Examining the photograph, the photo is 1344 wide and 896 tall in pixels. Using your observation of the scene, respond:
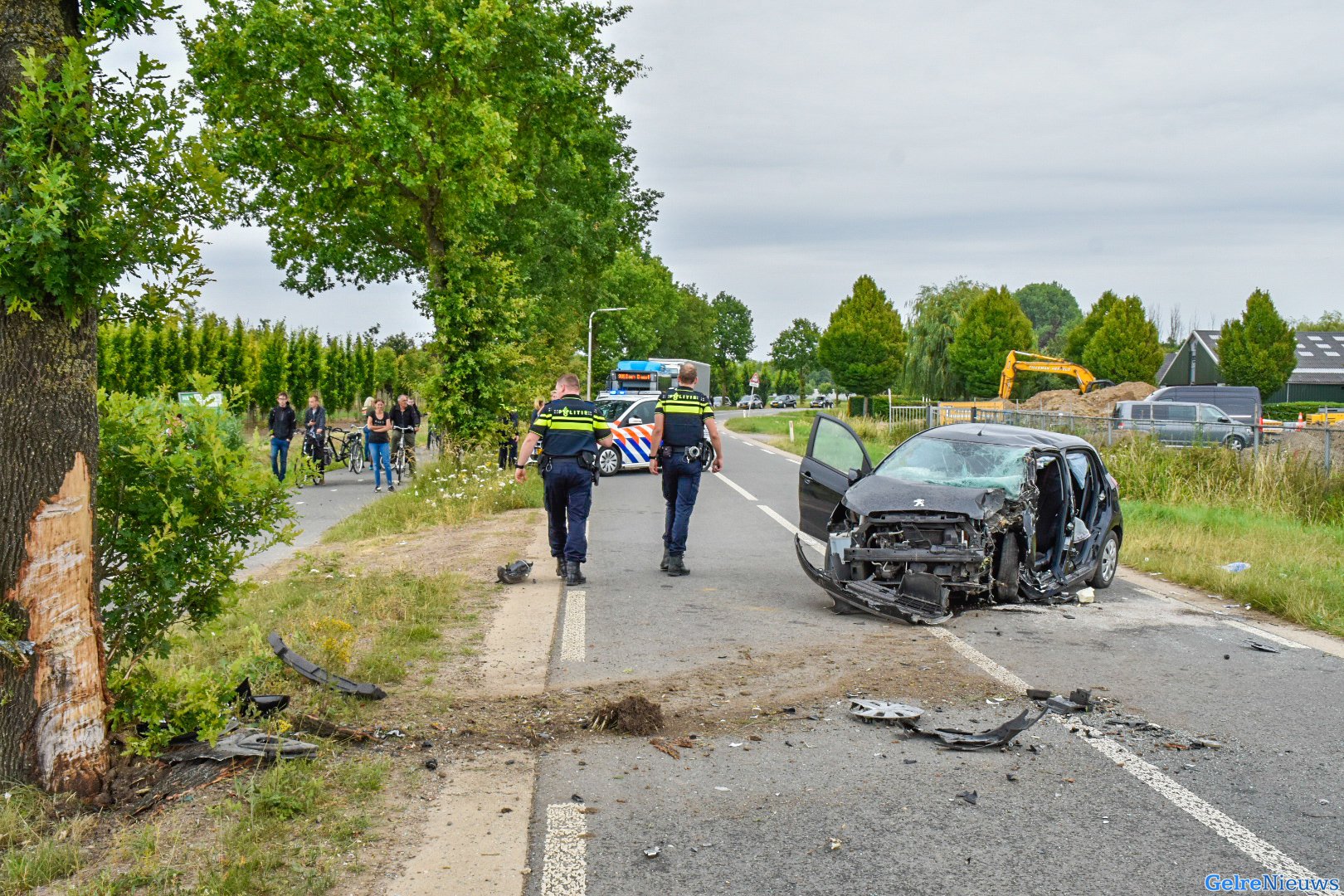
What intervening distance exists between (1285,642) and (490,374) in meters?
14.2

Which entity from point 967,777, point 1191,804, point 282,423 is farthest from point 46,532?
point 282,423

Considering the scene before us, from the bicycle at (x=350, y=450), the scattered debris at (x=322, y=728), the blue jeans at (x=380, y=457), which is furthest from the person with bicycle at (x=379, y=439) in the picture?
the scattered debris at (x=322, y=728)

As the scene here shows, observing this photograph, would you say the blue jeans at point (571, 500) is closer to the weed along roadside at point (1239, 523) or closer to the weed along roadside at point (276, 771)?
the weed along roadside at point (276, 771)

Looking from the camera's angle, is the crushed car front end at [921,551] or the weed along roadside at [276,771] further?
the crushed car front end at [921,551]

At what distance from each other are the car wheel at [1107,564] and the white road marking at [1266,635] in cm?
132

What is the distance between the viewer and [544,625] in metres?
8.34

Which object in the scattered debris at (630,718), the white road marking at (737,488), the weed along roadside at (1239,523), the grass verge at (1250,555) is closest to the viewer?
the scattered debris at (630,718)

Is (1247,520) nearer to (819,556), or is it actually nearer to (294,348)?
(819,556)

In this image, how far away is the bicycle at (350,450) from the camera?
83.8ft

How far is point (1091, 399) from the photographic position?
4347 centimetres

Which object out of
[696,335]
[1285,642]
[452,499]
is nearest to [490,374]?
[452,499]

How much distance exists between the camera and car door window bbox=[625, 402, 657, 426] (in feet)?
78.4

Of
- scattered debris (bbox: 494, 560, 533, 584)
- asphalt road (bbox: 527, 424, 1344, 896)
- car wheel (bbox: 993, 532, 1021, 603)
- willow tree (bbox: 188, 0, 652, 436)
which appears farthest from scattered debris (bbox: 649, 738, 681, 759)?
willow tree (bbox: 188, 0, 652, 436)

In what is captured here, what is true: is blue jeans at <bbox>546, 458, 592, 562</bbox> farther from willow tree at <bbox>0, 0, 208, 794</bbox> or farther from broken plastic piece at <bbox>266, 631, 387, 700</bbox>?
willow tree at <bbox>0, 0, 208, 794</bbox>
